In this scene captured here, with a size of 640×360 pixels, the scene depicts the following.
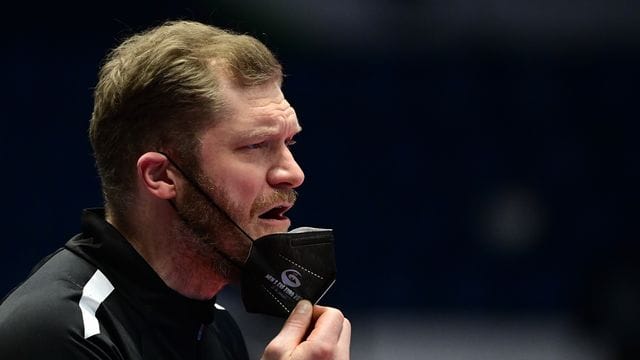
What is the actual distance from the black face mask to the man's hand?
0.06 m

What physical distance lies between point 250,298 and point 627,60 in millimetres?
6011

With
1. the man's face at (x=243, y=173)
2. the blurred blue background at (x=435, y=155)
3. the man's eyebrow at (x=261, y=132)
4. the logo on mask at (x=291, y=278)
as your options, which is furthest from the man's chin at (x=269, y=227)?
the blurred blue background at (x=435, y=155)

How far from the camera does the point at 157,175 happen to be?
2660mm

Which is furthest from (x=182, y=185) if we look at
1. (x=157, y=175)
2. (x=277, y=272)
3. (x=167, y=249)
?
(x=277, y=272)

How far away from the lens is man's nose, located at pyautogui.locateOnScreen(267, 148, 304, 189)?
2.70 metres

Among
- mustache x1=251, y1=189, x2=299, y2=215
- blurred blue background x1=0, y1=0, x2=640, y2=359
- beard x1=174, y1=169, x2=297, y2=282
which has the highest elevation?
mustache x1=251, y1=189, x2=299, y2=215

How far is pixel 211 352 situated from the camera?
9.46 feet

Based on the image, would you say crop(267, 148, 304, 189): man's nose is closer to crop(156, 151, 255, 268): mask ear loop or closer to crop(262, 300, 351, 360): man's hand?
crop(156, 151, 255, 268): mask ear loop

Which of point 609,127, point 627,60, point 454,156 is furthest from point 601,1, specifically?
point 454,156

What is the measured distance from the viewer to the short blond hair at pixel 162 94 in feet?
8.65

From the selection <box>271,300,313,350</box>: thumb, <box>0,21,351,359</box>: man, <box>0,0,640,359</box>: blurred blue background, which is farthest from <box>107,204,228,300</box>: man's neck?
<box>0,0,640,359</box>: blurred blue background

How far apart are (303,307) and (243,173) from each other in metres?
0.38

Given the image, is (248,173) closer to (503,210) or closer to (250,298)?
(250,298)

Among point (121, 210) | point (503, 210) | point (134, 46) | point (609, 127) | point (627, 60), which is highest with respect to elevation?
point (134, 46)
